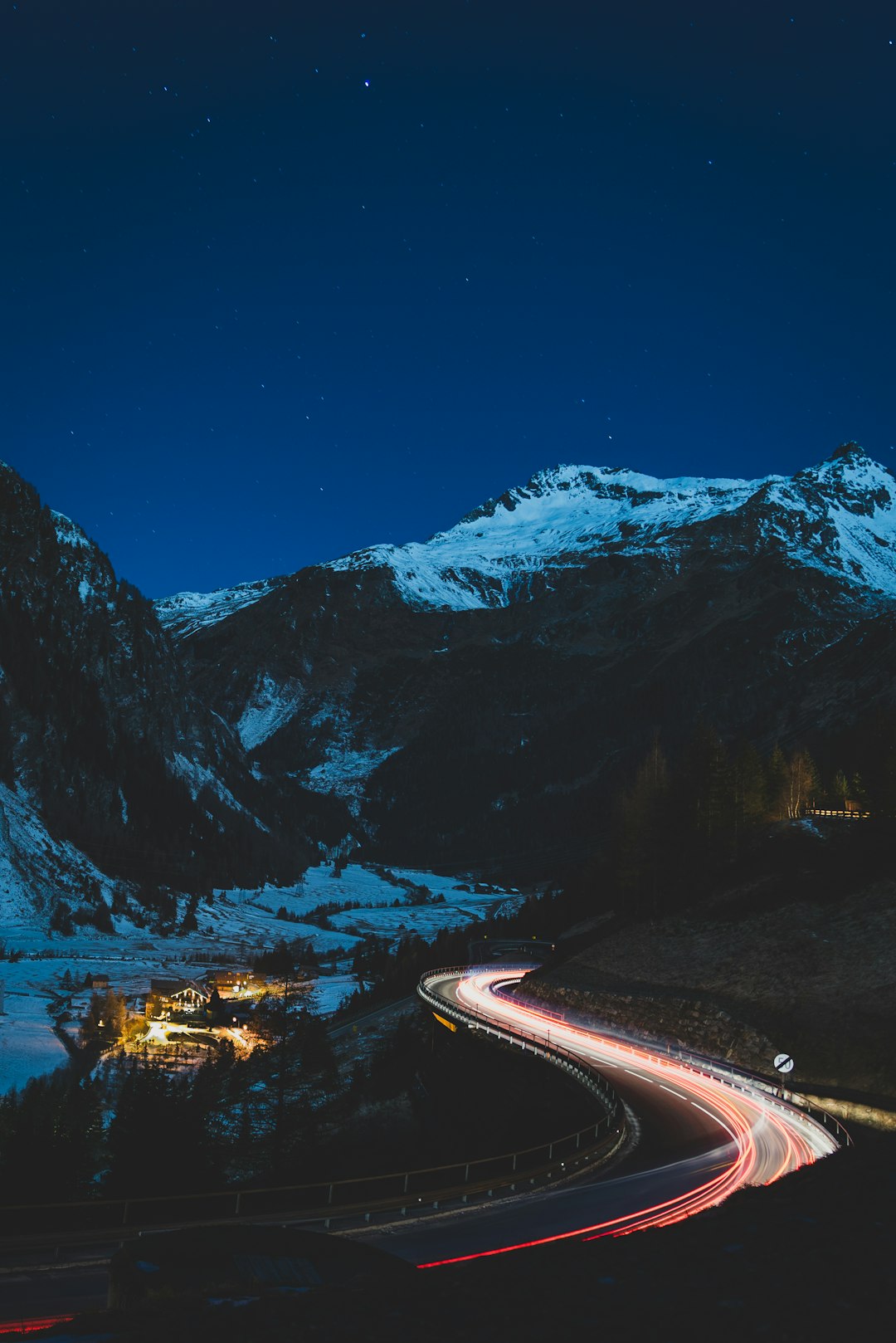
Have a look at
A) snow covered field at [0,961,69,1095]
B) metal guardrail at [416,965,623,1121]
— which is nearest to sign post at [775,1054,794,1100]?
metal guardrail at [416,965,623,1121]

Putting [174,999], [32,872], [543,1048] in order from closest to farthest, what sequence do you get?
[543,1048]
[174,999]
[32,872]

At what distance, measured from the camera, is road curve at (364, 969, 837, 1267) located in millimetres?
24578

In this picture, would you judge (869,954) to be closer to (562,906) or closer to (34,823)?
(562,906)

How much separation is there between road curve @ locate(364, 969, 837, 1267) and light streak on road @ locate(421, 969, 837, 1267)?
0.05 meters

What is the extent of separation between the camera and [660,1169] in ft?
105

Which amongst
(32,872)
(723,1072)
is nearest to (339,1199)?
(723,1072)

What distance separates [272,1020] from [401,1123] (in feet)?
40.8

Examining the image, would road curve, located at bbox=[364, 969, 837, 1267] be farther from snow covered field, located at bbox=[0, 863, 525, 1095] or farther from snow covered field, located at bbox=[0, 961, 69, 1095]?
snow covered field, located at bbox=[0, 863, 525, 1095]

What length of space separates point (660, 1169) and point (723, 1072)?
62.9 ft

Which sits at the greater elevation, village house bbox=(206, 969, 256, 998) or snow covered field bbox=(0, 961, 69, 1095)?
snow covered field bbox=(0, 961, 69, 1095)

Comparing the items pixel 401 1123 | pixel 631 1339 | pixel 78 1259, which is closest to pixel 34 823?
pixel 401 1123

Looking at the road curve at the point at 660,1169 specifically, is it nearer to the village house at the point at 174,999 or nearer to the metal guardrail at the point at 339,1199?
the metal guardrail at the point at 339,1199

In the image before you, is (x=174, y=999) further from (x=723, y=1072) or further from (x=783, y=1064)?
(x=783, y=1064)

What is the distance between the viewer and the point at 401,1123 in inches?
2448
